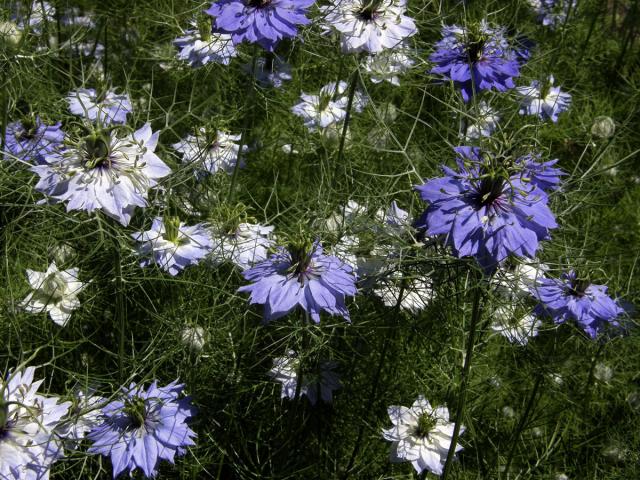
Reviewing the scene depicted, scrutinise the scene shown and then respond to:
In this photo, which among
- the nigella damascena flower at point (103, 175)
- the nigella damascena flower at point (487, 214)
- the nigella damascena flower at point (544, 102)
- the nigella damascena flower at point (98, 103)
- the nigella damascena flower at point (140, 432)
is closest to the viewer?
the nigella damascena flower at point (487, 214)

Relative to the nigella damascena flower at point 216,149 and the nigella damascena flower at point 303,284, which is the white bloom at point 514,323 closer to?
the nigella damascena flower at point 303,284

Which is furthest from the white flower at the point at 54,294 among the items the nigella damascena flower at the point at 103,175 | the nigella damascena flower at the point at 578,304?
the nigella damascena flower at the point at 578,304

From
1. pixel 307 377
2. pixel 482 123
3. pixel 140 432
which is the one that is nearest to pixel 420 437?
pixel 307 377

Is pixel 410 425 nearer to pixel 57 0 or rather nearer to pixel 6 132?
pixel 6 132

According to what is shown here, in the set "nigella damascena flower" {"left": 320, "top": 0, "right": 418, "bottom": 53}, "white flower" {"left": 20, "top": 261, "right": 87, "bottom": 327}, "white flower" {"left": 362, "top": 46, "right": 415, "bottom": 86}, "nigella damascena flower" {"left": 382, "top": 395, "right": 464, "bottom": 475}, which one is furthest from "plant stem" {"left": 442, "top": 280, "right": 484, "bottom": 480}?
"white flower" {"left": 362, "top": 46, "right": 415, "bottom": 86}

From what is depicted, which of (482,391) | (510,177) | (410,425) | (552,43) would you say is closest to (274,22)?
(510,177)
